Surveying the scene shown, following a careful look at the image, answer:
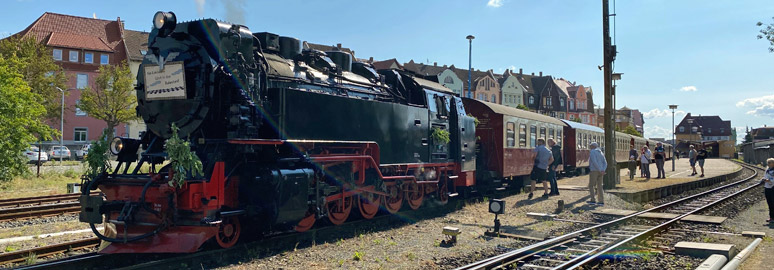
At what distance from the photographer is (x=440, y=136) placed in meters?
10.8

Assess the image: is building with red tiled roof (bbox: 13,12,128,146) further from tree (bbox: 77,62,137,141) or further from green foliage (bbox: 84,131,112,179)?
green foliage (bbox: 84,131,112,179)

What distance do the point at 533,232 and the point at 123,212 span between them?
20.3 ft

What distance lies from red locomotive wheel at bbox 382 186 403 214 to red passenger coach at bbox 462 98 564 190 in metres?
4.01

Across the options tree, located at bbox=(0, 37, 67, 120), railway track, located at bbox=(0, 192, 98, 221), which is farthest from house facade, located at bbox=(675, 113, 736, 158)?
railway track, located at bbox=(0, 192, 98, 221)

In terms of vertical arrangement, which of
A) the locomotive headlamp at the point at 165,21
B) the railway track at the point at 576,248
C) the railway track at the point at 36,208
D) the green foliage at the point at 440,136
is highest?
the locomotive headlamp at the point at 165,21

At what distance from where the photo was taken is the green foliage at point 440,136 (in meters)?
10.7

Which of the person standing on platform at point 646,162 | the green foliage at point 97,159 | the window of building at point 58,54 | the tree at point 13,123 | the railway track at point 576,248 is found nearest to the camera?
the railway track at point 576,248

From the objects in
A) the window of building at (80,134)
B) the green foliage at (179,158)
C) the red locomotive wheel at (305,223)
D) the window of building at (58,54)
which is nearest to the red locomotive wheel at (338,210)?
the red locomotive wheel at (305,223)

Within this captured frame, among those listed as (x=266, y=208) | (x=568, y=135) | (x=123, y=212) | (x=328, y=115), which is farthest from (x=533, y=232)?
(x=568, y=135)

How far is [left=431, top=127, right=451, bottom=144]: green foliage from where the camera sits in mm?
10695

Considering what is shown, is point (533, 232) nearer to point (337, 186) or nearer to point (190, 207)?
point (337, 186)

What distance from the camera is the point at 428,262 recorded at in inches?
253

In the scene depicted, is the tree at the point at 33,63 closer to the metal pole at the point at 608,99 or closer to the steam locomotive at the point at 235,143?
the steam locomotive at the point at 235,143

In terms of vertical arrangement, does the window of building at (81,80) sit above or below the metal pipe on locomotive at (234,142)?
above
